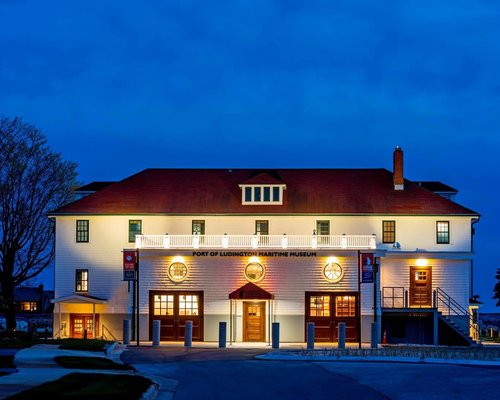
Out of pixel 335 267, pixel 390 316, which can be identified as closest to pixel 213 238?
pixel 335 267

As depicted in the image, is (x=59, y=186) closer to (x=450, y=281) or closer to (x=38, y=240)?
(x=38, y=240)

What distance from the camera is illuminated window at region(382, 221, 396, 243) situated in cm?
5688

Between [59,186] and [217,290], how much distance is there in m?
17.7

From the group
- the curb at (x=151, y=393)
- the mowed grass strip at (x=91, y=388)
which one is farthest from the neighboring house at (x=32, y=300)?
the curb at (x=151, y=393)

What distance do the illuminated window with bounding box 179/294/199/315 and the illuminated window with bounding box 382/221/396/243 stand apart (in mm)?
11426

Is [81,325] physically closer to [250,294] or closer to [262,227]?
[250,294]

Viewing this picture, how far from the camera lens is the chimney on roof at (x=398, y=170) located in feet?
193

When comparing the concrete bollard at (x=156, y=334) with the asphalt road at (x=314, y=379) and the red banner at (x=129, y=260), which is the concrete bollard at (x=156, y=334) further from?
the asphalt road at (x=314, y=379)

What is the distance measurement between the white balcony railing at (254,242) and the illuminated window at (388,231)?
212 centimetres

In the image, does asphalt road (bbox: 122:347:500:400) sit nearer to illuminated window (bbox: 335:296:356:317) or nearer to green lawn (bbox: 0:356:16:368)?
green lawn (bbox: 0:356:16:368)

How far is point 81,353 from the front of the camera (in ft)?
128

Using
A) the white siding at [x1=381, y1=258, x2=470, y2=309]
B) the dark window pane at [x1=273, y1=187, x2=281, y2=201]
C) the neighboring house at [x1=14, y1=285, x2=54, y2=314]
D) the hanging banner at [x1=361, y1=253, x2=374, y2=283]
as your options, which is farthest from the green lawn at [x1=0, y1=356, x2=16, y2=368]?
the neighboring house at [x1=14, y1=285, x2=54, y2=314]

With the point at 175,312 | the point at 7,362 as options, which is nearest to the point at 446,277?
the point at 175,312

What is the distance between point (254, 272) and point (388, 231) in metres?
8.49
